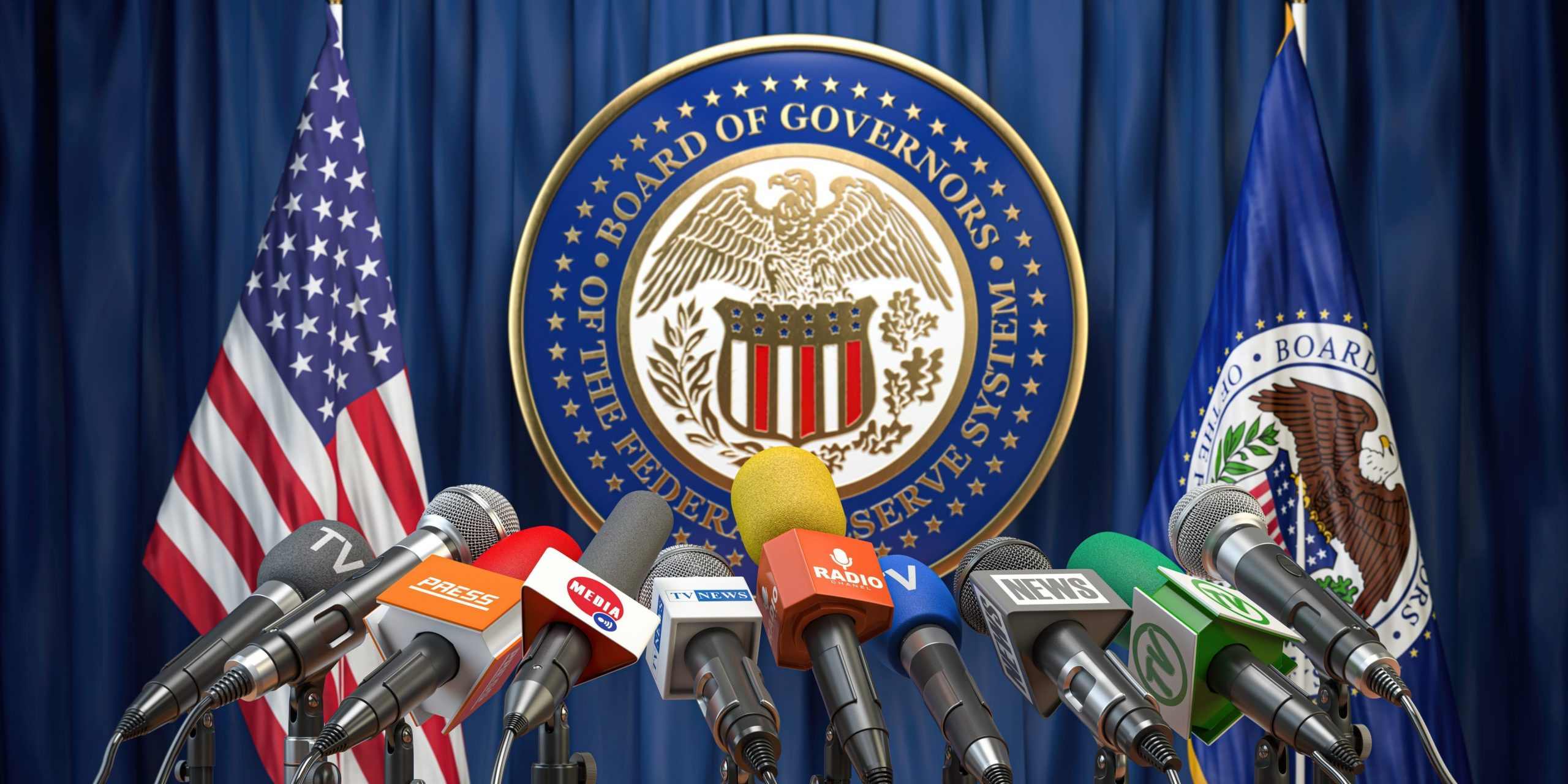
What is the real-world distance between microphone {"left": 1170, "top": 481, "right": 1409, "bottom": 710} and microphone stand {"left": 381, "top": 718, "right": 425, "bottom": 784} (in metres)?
1.14

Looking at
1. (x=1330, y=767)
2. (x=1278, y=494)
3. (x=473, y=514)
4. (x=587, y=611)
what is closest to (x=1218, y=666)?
(x=1330, y=767)

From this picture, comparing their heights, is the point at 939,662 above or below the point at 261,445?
below

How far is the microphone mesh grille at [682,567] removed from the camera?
5.37 ft

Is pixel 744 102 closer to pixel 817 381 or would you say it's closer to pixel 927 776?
pixel 817 381

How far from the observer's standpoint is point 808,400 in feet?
9.22

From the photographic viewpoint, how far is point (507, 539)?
165 cm

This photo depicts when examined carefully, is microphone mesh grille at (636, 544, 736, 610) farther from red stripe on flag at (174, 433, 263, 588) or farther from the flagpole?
the flagpole

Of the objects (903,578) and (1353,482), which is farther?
(1353,482)

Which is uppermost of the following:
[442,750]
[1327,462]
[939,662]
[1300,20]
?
[1300,20]

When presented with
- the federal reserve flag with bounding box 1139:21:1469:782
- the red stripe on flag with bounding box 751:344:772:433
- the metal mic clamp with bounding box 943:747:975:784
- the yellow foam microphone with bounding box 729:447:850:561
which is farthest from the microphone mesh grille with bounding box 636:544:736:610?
the federal reserve flag with bounding box 1139:21:1469:782

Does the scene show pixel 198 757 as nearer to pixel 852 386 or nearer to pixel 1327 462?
pixel 852 386

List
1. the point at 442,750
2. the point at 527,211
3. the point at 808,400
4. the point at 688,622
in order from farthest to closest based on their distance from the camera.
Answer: the point at 527,211, the point at 808,400, the point at 442,750, the point at 688,622

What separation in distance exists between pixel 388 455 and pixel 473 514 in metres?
1.17

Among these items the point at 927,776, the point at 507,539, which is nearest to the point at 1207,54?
the point at 927,776
